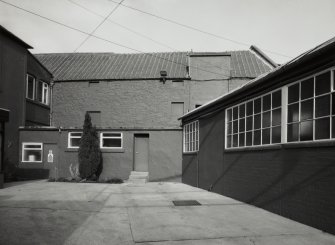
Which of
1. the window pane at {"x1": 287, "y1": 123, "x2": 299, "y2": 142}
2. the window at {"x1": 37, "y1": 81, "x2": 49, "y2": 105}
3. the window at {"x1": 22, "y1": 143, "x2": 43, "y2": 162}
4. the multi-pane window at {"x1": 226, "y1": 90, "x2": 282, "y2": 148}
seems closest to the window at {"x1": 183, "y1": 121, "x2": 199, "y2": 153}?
the multi-pane window at {"x1": 226, "y1": 90, "x2": 282, "y2": 148}

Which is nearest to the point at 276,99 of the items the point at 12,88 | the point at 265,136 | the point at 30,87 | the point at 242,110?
the point at 265,136

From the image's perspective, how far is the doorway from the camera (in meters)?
20.7

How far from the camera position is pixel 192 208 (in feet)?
31.5

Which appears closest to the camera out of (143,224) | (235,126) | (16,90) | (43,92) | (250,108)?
(143,224)

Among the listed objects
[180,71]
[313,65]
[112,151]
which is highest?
[180,71]

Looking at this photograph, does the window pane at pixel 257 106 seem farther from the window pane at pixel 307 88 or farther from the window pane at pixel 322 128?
the window pane at pixel 322 128

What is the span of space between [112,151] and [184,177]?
4.86 m

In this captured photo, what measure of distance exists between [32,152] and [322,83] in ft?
59.6

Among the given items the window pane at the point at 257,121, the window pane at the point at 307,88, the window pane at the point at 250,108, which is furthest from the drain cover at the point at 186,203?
the window pane at the point at 307,88

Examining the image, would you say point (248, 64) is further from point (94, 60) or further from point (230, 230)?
point (230, 230)

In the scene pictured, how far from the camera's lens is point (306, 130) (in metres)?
7.55

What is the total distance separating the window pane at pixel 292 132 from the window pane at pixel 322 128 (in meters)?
0.81

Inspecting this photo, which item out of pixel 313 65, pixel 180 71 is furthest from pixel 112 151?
pixel 313 65

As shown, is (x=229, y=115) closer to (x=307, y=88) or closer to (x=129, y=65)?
(x=307, y=88)
